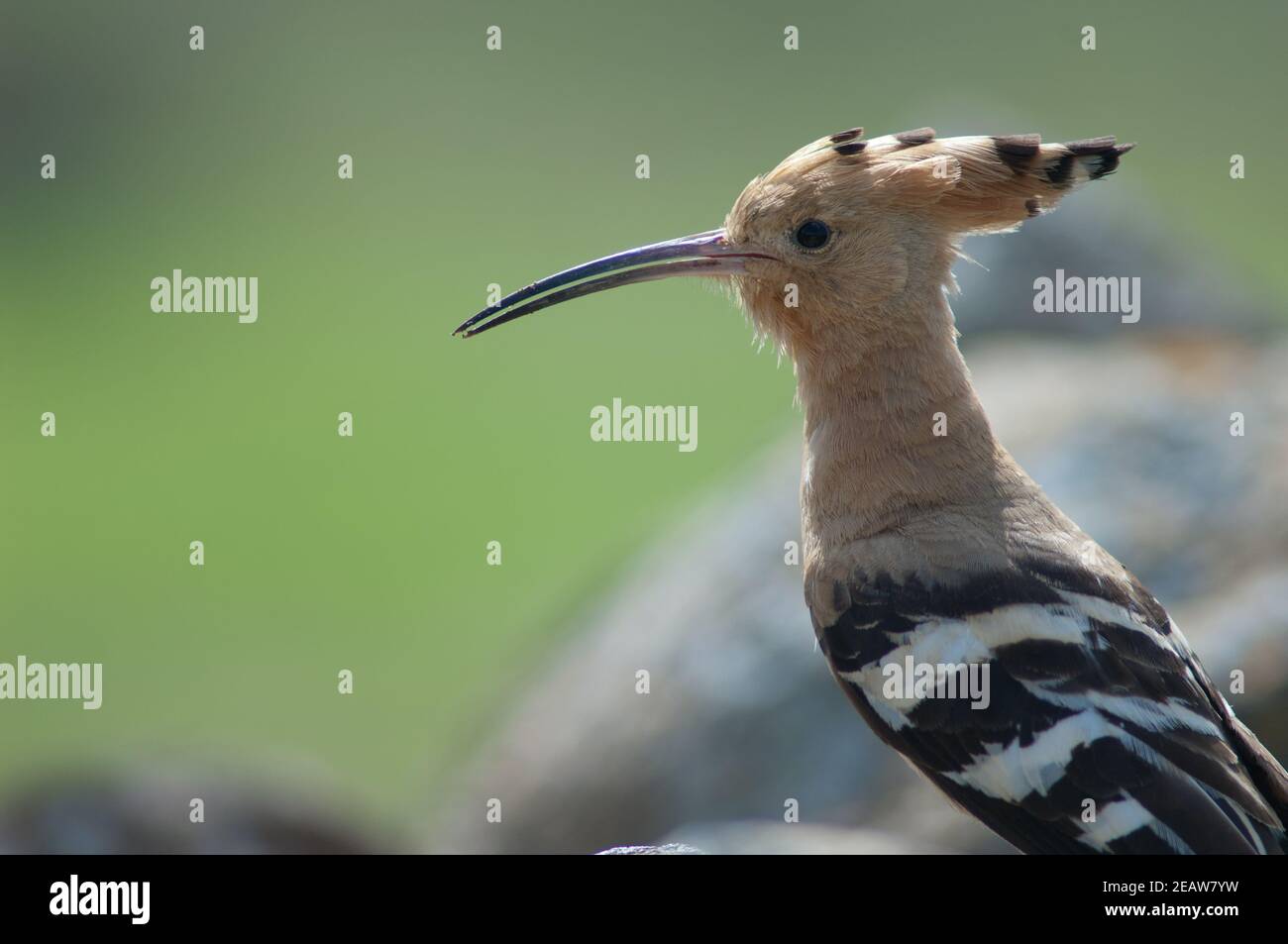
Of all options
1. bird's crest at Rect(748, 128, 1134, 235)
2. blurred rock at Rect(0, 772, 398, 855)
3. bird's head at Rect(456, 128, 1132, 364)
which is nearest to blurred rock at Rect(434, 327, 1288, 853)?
blurred rock at Rect(0, 772, 398, 855)

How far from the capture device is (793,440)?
17.3ft

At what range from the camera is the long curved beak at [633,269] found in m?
2.88

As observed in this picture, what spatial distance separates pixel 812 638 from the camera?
4.18m

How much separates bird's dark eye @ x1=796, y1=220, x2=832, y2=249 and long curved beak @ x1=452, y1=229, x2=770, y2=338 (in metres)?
0.08

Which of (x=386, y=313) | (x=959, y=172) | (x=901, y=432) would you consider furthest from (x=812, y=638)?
(x=386, y=313)

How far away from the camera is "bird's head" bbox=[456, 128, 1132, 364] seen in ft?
8.81

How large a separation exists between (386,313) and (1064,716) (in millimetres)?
9883

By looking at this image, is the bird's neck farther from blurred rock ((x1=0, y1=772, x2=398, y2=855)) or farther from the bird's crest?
blurred rock ((x1=0, y1=772, x2=398, y2=855))

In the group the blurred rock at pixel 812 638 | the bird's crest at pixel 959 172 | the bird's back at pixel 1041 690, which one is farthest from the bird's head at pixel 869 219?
the blurred rock at pixel 812 638

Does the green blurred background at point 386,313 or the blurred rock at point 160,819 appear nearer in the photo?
the blurred rock at point 160,819

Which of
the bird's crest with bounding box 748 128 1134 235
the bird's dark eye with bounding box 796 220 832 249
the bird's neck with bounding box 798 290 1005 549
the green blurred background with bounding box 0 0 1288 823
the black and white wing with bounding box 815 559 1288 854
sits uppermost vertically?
the green blurred background with bounding box 0 0 1288 823

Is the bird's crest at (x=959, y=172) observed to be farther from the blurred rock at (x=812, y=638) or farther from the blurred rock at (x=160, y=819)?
the blurred rock at (x=160, y=819)

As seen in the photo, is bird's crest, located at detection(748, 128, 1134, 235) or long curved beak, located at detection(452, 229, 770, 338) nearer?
bird's crest, located at detection(748, 128, 1134, 235)

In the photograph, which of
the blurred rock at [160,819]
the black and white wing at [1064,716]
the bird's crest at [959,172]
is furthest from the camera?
the blurred rock at [160,819]
